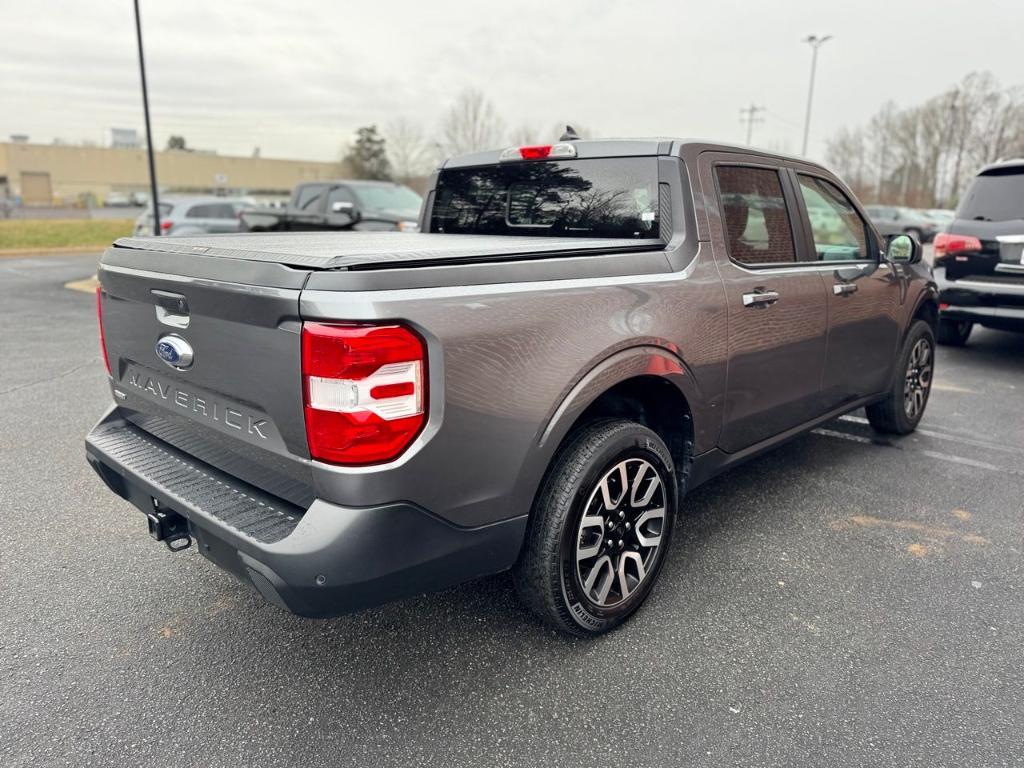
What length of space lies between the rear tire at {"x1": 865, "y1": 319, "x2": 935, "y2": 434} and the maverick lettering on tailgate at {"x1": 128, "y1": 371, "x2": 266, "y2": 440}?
13.6 ft

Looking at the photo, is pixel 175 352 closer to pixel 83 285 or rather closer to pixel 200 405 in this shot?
pixel 200 405

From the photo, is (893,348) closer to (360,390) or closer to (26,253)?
(360,390)

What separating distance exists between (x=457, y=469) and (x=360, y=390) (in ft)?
1.29

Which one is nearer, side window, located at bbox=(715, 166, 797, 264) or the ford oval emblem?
the ford oval emblem

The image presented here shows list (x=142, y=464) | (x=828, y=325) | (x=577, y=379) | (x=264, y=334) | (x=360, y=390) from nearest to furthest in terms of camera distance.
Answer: (x=360, y=390)
(x=264, y=334)
(x=577, y=379)
(x=142, y=464)
(x=828, y=325)

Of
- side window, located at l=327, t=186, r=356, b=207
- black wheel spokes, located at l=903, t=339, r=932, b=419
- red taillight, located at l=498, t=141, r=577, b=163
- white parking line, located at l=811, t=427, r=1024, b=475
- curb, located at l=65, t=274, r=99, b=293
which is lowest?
curb, located at l=65, t=274, r=99, b=293

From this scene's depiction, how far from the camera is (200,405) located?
243 centimetres

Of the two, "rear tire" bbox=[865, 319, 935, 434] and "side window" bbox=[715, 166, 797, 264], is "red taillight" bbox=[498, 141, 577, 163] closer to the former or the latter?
"side window" bbox=[715, 166, 797, 264]

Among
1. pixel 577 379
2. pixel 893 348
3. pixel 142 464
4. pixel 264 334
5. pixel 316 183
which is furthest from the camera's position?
pixel 316 183

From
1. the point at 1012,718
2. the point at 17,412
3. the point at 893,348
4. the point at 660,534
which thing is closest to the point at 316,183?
the point at 17,412

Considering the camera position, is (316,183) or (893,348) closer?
(893,348)

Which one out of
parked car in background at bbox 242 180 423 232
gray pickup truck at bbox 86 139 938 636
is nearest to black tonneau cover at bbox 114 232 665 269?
gray pickup truck at bbox 86 139 938 636

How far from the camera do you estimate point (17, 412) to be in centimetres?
543

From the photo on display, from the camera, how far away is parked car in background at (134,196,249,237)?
1617 centimetres
